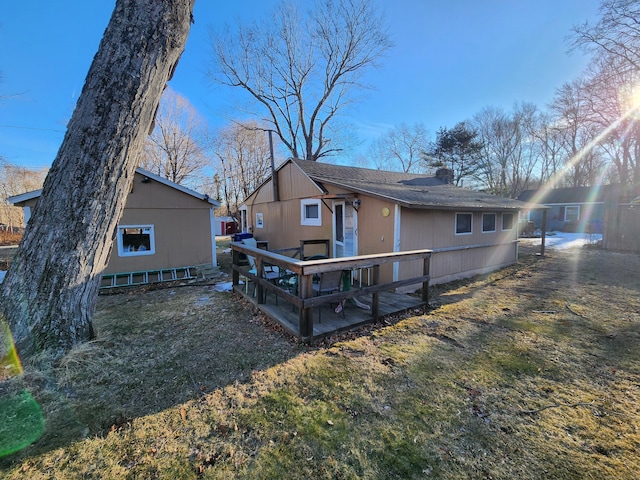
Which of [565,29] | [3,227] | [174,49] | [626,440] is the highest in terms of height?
[565,29]

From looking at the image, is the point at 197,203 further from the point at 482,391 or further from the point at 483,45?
the point at 483,45

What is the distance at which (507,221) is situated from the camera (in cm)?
985

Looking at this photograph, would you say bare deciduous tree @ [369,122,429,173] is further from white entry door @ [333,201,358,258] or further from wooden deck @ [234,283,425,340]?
wooden deck @ [234,283,425,340]

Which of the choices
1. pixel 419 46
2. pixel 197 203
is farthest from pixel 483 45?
pixel 197 203

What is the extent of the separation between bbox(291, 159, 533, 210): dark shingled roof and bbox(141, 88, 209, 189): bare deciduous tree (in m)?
18.8

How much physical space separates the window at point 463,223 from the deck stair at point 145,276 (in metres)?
7.99

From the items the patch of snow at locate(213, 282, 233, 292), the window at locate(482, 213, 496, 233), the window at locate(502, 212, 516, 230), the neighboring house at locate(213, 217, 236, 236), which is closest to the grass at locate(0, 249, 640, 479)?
the patch of snow at locate(213, 282, 233, 292)

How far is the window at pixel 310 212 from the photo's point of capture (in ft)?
29.3

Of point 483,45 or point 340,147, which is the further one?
point 340,147

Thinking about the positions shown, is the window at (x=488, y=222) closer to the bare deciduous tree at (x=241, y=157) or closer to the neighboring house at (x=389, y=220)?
the neighboring house at (x=389, y=220)

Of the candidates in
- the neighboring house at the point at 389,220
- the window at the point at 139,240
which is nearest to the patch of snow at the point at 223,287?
the window at the point at 139,240

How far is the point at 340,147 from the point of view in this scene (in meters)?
23.1

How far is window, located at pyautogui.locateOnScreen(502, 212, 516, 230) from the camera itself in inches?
380

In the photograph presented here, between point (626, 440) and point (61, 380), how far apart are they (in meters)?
5.37
